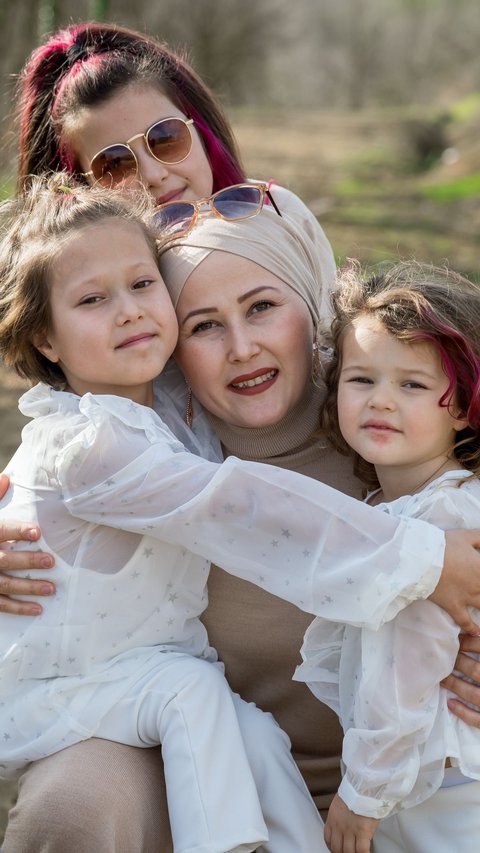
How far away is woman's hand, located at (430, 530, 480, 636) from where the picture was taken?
7.06 ft

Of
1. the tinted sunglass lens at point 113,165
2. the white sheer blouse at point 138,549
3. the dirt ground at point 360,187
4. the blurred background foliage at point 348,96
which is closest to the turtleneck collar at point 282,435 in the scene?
the white sheer blouse at point 138,549

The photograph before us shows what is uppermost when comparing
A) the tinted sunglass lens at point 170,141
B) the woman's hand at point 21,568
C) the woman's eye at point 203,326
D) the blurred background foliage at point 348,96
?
the tinted sunglass lens at point 170,141

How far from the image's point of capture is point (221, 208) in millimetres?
2740

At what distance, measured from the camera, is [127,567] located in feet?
7.94

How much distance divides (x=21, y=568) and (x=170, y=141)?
5.07ft

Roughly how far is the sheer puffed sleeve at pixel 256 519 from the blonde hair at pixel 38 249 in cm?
36

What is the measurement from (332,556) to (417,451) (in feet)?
1.18

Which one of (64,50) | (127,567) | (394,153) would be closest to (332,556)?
(127,567)

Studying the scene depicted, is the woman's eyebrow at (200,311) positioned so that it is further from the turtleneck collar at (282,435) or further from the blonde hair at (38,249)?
the turtleneck collar at (282,435)

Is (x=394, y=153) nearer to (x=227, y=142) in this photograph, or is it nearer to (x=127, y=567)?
(x=227, y=142)

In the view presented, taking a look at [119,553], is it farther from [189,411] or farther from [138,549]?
[189,411]

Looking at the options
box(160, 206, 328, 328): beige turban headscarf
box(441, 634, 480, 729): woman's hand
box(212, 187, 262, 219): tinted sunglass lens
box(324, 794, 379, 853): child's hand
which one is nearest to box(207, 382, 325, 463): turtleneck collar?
box(160, 206, 328, 328): beige turban headscarf

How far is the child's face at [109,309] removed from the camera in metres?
2.52

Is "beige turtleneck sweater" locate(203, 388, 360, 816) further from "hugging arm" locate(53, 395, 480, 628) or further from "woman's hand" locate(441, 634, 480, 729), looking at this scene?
"woman's hand" locate(441, 634, 480, 729)
